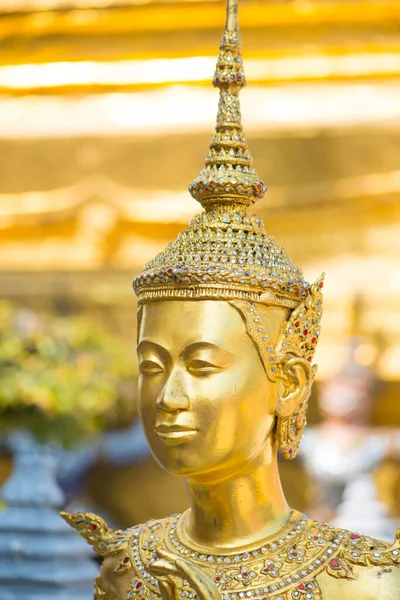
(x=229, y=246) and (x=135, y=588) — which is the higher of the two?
(x=229, y=246)

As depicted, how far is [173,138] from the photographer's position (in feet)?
20.9

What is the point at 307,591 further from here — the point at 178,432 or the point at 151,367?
the point at 151,367

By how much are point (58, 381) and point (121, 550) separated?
1.95 meters

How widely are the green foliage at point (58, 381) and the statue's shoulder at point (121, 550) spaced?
70.7 inches

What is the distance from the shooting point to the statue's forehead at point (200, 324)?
6.54 ft

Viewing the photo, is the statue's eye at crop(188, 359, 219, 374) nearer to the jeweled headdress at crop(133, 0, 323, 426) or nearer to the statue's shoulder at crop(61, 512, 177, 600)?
the jeweled headdress at crop(133, 0, 323, 426)

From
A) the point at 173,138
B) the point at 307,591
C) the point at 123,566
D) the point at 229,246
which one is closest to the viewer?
the point at 307,591

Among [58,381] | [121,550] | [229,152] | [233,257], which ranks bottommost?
[121,550]

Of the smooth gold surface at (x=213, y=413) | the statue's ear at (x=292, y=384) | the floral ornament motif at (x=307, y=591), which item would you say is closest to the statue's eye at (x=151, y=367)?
the smooth gold surface at (x=213, y=413)

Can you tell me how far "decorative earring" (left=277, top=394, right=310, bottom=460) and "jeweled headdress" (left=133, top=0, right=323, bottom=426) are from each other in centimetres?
10

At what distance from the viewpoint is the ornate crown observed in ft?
6.61

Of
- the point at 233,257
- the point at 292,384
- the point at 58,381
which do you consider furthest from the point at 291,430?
the point at 58,381

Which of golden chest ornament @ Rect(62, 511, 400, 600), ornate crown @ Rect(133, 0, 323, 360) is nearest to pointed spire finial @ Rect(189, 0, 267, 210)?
ornate crown @ Rect(133, 0, 323, 360)

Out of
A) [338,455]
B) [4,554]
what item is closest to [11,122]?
[338,455]
